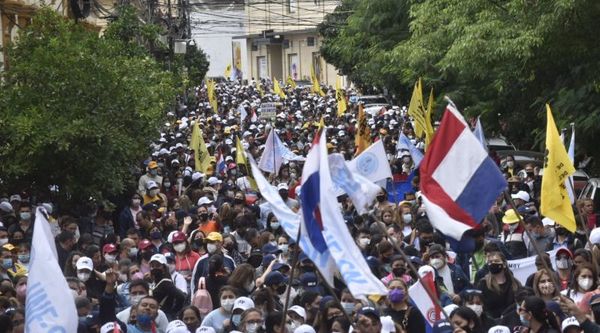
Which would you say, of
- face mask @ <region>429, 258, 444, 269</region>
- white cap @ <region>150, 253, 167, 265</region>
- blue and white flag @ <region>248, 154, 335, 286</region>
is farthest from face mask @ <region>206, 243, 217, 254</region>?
blue and white flag @ <region>248, 154, 335, 286</region>

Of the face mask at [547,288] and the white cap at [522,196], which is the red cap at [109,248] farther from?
the white cap at [522,196]

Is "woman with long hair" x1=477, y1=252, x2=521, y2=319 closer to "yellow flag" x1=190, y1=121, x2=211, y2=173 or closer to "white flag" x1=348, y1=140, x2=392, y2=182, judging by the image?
A: "white flag" x1=348, y1=140, x2=392, y2=182

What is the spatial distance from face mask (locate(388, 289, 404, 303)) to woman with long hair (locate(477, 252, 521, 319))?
3.25 feet

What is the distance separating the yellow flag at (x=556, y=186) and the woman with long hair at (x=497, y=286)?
1119mm

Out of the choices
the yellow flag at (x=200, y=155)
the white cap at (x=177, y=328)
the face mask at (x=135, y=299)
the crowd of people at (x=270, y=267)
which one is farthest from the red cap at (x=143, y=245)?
the yellow flag at (x=200, y=155)

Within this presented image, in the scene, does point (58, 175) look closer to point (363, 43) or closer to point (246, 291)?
point (246, 291)

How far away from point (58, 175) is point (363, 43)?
26.8m

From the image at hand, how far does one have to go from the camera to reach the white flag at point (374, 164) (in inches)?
711

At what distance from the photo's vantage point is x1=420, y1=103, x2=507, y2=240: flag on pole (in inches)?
388

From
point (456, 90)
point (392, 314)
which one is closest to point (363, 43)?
point (456, 90)

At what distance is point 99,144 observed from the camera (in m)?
20.0

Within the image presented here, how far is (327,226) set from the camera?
30.3ft

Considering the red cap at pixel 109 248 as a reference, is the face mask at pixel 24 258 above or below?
below

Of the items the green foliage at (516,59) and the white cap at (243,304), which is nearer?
the white cap at (243,304)
